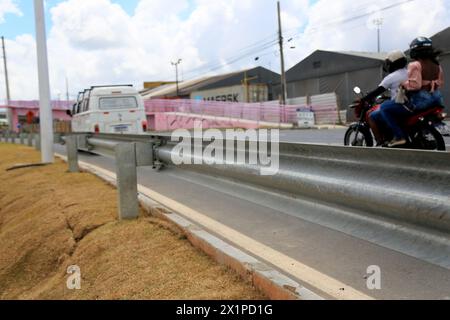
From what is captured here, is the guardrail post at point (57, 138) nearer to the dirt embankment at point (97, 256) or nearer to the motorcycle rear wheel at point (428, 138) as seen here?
the dirt embankment at point (97, 256)

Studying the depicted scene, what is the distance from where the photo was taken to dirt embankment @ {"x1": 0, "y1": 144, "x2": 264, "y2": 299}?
11.1ft

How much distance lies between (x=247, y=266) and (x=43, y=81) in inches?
423

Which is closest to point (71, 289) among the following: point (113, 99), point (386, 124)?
point (386, 124)

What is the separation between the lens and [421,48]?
17.7ft

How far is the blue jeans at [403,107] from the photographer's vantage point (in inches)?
213

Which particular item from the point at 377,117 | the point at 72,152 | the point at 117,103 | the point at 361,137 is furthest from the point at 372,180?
the point at 117,103

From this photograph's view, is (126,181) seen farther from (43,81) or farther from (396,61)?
(43,81)

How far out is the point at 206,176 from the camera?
14.3 feet

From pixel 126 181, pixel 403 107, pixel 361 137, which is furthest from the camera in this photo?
pixel 361 137

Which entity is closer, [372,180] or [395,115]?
[372,180]

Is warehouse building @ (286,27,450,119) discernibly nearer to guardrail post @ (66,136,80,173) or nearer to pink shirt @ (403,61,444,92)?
guardrail post @ (66,136,80,173)

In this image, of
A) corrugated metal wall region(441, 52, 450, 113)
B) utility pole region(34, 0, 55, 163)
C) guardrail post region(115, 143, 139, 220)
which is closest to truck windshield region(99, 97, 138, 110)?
utility pole region(34, 0, 55, 163)

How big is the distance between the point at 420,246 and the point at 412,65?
367 centimetres

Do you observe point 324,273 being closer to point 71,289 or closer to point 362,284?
point 362,284
